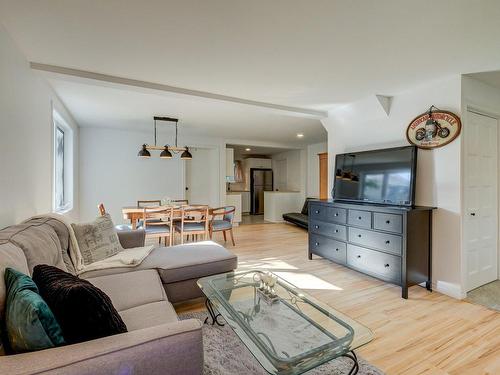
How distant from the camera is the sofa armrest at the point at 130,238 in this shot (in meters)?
2.77

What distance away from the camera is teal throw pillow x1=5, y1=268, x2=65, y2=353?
2.84 feet

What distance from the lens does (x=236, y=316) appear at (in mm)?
1551

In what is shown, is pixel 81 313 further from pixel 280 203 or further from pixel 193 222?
pixel 280 203

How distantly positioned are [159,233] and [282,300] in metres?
2.77

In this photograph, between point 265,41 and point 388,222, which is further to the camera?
point 388,222

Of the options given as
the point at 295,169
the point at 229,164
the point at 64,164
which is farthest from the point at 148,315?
the point at 295,169

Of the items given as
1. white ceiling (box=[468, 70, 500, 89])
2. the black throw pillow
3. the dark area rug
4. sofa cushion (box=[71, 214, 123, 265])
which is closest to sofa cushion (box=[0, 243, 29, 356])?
the black throw pillow

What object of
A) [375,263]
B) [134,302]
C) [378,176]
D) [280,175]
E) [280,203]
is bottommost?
[375,263]

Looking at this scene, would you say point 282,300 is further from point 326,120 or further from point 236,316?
point 326,120

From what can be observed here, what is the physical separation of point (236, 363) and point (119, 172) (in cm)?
500

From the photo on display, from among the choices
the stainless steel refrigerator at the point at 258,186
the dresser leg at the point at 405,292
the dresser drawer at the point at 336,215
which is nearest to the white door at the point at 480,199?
the dresser leg at the point at 405,292

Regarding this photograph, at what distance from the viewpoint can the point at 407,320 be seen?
84.7 inches

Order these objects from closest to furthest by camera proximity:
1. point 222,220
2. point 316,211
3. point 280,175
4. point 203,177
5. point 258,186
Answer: point 316,211, point 222,220, point 203,177, point 280,175, point 258,186

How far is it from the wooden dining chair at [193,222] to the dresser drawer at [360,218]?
2.24 metres
